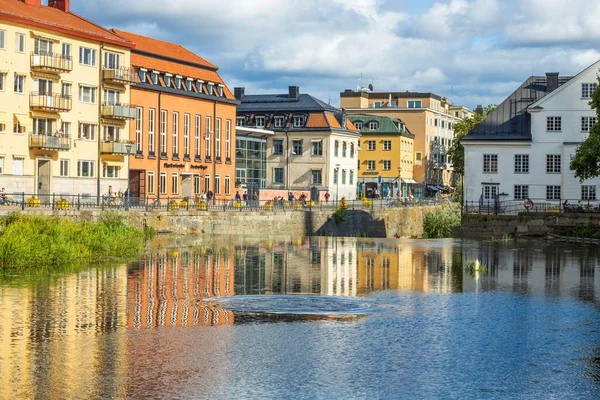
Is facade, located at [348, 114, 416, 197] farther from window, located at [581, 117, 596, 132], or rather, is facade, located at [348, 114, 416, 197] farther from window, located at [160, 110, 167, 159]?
window, located at [581, 117, 596, 132]

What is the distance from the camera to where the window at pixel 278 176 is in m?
131

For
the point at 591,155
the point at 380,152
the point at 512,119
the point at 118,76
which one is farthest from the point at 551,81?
the point at 380,152

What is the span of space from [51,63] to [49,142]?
6.34m

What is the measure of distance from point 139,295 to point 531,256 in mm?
30859

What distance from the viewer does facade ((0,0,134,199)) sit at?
82.6 meters

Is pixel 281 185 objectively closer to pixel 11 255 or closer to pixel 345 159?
pixel 345 159

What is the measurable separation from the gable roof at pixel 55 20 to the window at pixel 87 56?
113 centimetres

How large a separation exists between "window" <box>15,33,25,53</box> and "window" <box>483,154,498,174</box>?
39832 mm

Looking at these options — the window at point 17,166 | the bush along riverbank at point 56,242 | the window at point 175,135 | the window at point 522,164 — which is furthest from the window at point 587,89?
the window at point 17,166

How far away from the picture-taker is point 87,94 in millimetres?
90250

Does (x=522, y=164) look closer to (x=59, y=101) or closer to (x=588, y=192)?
(x=588, y=192)

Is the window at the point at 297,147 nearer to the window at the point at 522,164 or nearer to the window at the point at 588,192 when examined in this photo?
the window at the point at 522,164

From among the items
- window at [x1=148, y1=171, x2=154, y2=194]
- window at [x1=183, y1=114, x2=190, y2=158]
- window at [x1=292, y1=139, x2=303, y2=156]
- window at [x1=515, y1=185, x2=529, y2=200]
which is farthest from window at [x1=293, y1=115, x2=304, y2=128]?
window at [x1=515, y1=185, x2=529, y2=200]

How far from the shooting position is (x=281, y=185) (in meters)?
131
